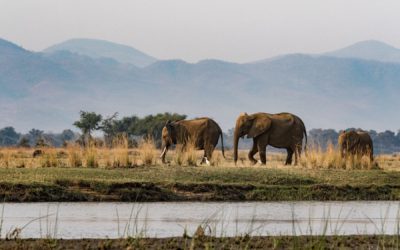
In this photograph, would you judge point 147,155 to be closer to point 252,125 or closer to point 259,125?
point 259,125

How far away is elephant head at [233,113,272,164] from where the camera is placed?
3247cm

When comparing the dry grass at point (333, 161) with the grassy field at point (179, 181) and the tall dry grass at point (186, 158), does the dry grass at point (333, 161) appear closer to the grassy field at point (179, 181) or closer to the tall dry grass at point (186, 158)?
the grassy field at point (179, 181)

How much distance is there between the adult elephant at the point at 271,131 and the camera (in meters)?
32.5

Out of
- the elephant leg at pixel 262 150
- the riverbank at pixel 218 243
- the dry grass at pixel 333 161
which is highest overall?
the elephant leg at pixel 262 150

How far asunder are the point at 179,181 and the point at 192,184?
0.47 m

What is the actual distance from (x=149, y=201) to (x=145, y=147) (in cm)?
780

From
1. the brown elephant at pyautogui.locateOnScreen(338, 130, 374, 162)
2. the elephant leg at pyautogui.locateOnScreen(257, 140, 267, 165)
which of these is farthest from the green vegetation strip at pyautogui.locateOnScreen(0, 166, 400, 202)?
the brown elephant at pyautogui.locateOnScreen(338, 130, 374, 162)

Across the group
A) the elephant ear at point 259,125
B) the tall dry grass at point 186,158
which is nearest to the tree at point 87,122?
the elephant ear at point 259,125

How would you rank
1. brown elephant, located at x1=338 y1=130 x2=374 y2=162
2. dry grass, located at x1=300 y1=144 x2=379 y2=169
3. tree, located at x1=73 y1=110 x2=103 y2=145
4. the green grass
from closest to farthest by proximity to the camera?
the green grass → dry grass, located at x1=300 y1=144 x2=379 y2=169 → brown elephant, located at x1=338 y1=130 x2=374 y2=162 → tree, located at x1=73 y1=110 x2=103 y2=145

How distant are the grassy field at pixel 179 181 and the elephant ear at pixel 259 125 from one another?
4.25 meters

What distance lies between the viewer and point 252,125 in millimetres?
32812

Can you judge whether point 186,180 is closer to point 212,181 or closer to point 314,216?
point 212,181

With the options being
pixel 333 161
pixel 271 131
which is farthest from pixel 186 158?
pixel 271 131

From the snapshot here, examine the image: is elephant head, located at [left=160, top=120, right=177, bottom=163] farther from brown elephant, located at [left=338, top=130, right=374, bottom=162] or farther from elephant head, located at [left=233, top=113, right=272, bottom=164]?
brown elephant, located at [left=338, top=130, right=374, bottom=162]
